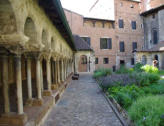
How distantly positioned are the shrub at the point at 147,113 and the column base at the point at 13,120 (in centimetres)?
272

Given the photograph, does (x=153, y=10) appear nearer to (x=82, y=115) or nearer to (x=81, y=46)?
(x=81, y=46)

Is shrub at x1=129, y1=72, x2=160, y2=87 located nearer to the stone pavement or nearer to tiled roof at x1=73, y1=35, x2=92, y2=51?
the stone pavement

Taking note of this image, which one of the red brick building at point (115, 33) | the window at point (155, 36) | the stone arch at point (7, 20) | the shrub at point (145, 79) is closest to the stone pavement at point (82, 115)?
the stone arch at point (7, 20)

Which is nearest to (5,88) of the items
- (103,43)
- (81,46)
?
(81,46)

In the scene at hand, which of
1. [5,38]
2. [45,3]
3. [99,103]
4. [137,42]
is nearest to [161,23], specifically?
[137,42]

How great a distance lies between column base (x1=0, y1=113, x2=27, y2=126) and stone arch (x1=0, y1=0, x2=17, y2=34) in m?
1.95

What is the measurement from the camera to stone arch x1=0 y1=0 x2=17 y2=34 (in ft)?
10.5

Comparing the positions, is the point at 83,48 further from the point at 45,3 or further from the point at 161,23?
the point at 45,3

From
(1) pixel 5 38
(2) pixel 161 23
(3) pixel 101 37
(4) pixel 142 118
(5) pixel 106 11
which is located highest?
(5) pixel 106 11

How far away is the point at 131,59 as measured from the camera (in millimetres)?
29203

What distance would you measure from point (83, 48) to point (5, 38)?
1867 centimetres

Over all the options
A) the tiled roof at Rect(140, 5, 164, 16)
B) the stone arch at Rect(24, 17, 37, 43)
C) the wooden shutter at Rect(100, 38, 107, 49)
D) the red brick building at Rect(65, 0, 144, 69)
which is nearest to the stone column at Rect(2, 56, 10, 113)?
the stone arch at Rect(24, 17, 37, 43)

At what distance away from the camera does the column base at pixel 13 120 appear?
11.7 ft

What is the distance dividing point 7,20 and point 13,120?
2282 mm
